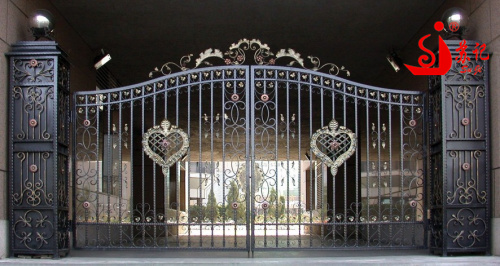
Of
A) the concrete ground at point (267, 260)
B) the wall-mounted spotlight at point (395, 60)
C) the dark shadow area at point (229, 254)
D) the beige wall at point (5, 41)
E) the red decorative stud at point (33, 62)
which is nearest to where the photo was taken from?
the concrete ground at point (267, 260)

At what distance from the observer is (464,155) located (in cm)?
583

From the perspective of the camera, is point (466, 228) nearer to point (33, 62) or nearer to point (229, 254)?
point (229, 254)

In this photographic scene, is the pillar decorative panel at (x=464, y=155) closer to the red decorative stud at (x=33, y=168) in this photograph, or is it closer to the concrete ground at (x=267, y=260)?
the concrete ground at (x=267, y=260)

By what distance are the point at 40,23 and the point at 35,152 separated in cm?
128

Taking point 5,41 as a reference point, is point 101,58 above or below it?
above

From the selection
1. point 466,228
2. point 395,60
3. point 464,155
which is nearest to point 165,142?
point 464,155

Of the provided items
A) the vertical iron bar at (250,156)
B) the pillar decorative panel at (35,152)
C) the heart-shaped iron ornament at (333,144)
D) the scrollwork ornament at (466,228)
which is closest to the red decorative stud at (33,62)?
the pillar decorative panel at (35,152)

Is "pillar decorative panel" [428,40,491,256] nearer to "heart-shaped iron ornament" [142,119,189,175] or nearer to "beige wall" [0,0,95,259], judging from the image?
"heart-shaped iron ornament" [142,119,189,175]

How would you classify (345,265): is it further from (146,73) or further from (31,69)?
(146,73)

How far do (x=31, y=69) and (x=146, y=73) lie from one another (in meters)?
5.25

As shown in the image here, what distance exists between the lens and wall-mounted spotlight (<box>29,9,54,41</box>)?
590 centimetres

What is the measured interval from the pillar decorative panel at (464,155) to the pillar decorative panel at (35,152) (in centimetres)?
378

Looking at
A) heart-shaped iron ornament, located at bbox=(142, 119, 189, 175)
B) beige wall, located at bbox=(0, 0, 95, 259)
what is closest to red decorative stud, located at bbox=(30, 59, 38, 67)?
beige wall, located at bbox=(0, 0, 95, 259)

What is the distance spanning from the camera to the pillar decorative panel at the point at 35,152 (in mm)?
5711
